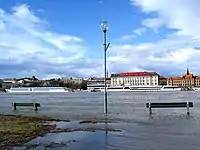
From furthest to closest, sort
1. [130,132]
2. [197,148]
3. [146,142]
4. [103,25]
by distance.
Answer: [103,25]
[130,132]
[146,142]
[197,148]

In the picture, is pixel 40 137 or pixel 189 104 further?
pixel 189 104

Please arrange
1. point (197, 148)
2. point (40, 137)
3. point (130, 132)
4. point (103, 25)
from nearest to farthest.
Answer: point (197, 148)
point (40, 137)
point (130, 132)
point (103, 25)

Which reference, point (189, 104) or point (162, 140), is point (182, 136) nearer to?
point (162, 140)

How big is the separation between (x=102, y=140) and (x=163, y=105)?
15565mm

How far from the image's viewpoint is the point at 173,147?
1199 cm

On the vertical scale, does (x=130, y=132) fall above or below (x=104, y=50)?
below

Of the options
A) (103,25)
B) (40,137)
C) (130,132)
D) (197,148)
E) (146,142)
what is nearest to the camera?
(197,148)

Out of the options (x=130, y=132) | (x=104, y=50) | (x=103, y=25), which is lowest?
(x=130, y=132)

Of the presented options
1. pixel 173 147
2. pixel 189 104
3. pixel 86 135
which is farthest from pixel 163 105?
pixel 173 147

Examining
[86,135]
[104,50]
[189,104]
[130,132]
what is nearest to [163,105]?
[189,104]

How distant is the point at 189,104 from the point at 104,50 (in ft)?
24.2

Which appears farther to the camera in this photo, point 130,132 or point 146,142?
point 130,132

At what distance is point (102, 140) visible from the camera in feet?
44.2

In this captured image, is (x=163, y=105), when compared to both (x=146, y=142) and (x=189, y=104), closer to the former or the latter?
(x=189, y=104)
